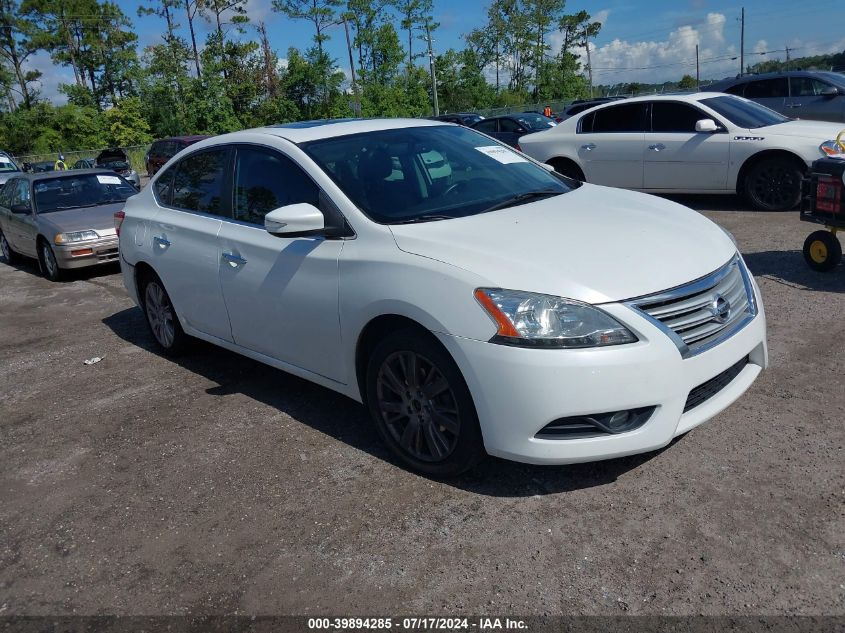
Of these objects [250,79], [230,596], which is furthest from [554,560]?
[250,79]

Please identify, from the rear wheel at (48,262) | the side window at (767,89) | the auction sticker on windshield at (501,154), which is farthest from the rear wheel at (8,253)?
the side window at (767,89)

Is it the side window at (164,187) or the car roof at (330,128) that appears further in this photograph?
the side window at (164,187)

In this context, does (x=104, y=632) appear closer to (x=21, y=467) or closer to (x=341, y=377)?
(x=341, y=377)

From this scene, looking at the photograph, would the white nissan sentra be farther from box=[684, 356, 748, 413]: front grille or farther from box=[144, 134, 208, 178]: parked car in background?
box=[144, 134, 208, 178]: parked car in background

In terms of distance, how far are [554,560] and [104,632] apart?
1746 mm

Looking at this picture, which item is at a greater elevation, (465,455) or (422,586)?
(465,455)

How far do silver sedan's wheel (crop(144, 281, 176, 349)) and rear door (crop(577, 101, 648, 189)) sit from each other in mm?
7136

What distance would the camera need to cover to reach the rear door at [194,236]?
4.84 metres

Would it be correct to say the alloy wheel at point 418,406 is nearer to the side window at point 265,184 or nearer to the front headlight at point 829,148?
the side window at point 265,184

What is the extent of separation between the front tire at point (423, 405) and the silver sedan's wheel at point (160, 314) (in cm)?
259

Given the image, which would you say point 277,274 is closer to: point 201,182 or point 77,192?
point 201,182

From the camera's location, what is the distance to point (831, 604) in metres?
2.54

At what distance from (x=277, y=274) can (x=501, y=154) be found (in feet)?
5.52

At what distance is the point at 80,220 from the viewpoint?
1024cm
